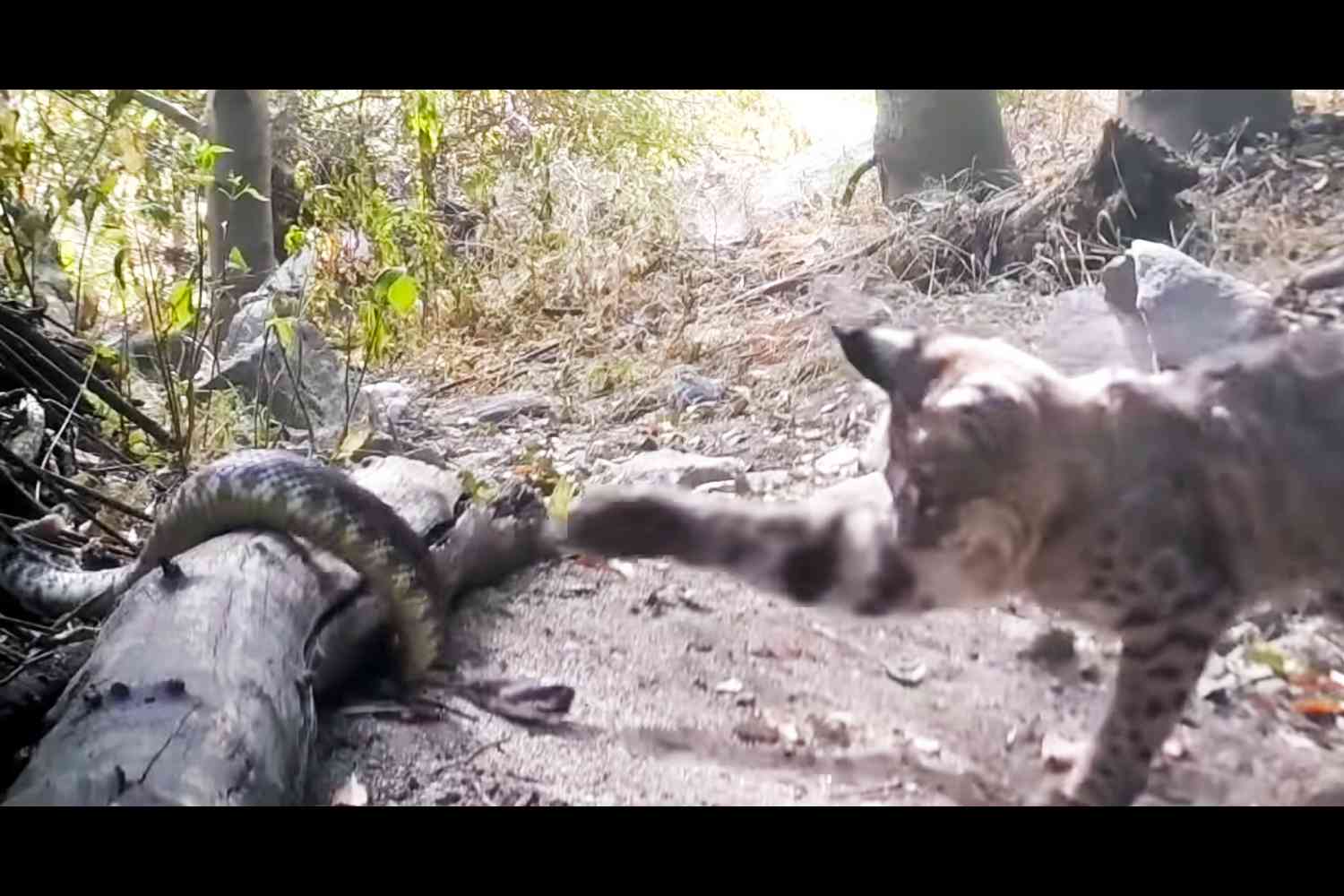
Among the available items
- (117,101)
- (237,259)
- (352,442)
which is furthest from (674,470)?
(117,101)

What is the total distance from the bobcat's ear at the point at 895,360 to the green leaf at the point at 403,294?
551 millimetres

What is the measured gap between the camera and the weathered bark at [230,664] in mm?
1220

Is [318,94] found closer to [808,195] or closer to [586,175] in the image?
[586,175]

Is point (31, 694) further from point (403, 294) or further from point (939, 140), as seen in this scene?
point (939, 140)

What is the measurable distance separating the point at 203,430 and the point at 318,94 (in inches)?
18.2

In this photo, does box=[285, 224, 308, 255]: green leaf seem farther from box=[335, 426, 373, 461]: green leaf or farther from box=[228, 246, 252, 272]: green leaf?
box=[335, 426, 373, 461]: green leaf

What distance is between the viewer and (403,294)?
147cm

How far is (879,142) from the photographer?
4.76ft

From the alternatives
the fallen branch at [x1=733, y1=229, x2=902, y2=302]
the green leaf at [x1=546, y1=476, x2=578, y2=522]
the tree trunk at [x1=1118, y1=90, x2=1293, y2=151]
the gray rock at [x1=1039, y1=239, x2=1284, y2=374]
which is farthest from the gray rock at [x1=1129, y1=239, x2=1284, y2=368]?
the green leaf at [x1=546, y1=476, x2=578, y2=522]

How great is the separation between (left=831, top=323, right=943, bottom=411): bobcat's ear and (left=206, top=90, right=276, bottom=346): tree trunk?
775 mm

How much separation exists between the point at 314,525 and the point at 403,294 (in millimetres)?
308

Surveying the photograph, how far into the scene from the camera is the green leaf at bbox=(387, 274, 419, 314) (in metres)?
1.47
